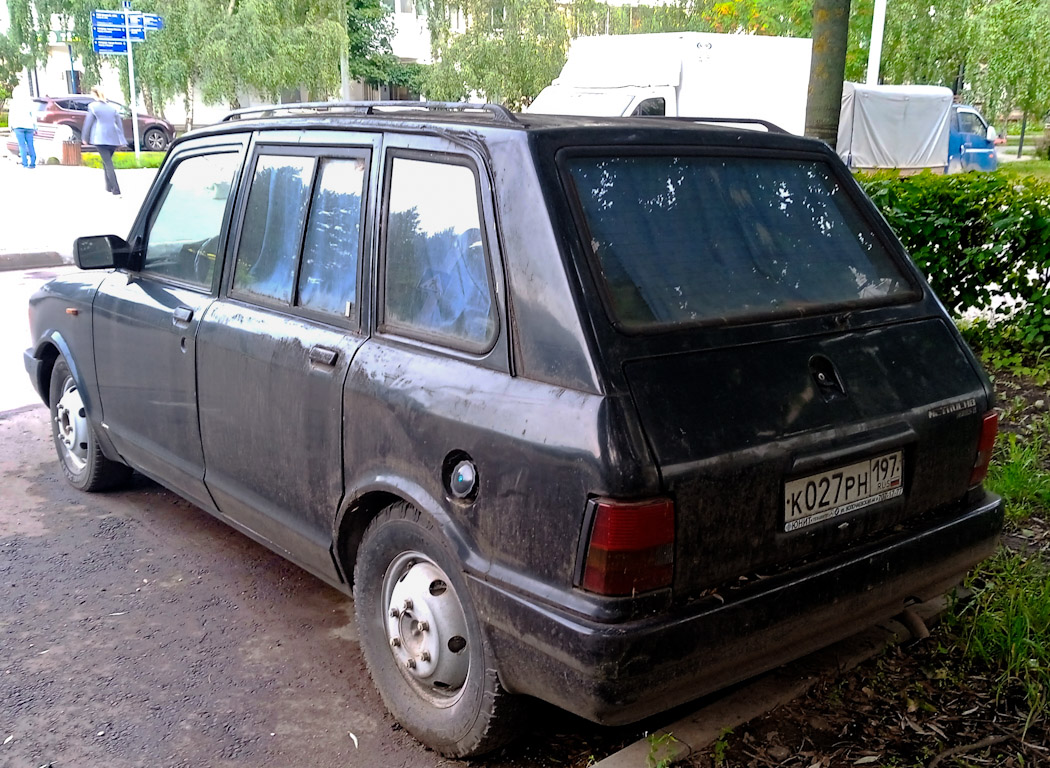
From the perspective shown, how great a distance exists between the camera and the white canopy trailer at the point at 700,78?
17.8 m

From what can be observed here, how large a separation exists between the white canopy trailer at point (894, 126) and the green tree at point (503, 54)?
45.6 ft

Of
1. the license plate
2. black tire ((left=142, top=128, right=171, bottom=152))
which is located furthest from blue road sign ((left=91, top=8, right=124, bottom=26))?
the license plate

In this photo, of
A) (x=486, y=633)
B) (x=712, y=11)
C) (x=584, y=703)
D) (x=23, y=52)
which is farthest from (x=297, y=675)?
(x=23, y=52)

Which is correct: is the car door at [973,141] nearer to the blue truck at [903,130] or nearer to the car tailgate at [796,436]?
the blue truck at [903,130]

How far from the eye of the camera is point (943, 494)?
315 cm

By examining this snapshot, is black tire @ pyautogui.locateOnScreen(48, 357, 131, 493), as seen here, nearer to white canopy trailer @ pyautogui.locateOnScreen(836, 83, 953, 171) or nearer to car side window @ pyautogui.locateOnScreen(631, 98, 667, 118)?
car side window @ pyautogui.locateOnScreen(631, 98, 667, 118)

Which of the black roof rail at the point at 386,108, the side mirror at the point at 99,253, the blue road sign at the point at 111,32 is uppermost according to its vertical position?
the blue road sign at the point at 111,32

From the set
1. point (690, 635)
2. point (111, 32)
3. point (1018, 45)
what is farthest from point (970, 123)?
point (690, 635)

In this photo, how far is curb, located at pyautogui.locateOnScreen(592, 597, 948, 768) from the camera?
2.93m

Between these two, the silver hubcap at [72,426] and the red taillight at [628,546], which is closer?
the red taillight at [628,546]

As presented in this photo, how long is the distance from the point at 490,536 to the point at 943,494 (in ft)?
4.78

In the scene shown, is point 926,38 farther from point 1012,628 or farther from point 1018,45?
point 1012,628

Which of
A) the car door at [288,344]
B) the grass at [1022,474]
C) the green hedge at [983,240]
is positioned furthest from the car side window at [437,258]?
the green hedge at [983,240]

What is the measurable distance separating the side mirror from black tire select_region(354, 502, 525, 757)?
2.15 metres
